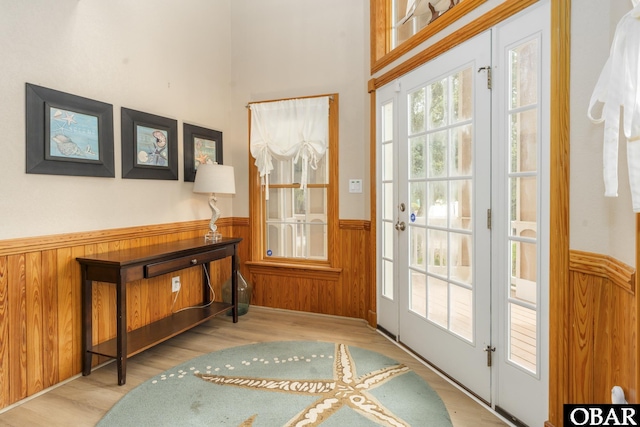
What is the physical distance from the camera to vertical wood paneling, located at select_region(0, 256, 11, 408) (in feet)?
6.53

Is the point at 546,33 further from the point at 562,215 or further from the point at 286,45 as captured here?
the point at 286,45

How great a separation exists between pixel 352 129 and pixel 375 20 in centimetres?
94

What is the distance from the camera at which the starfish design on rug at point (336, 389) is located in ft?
6.17

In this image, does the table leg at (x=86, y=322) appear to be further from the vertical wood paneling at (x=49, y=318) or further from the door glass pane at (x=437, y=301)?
the door glass pane at (x=437, y=301)

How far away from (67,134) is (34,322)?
118cm

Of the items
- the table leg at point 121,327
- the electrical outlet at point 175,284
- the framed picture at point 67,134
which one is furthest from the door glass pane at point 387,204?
the framed picture at point 67,134

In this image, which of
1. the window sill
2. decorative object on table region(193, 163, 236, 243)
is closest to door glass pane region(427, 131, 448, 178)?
the window sill

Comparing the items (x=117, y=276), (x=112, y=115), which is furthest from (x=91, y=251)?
(x=112, y=115)

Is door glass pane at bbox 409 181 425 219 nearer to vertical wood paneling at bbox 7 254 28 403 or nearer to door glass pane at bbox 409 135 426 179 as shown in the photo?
door glass pane at bbox 409 135 426 179

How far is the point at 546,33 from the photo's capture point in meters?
1.65

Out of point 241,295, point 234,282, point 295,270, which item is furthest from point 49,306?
point 295,270

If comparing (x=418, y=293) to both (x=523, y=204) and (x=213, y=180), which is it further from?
(x=213, y=180)

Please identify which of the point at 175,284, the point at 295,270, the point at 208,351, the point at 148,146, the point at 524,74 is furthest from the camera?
the point at 295,270

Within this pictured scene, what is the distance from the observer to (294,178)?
3678 millimetres
